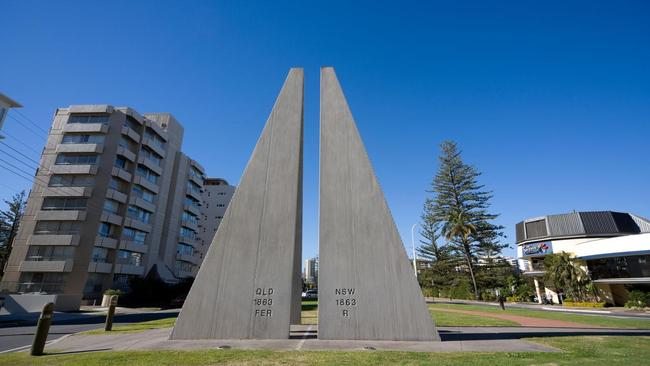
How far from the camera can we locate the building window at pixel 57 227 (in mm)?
31281

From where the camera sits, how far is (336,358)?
19.9 ft

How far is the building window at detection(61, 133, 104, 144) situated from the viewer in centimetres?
3462

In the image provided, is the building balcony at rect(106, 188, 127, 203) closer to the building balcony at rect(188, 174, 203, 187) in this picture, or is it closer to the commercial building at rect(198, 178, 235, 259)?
the building balcony at rect(188, 174, 203, 187)

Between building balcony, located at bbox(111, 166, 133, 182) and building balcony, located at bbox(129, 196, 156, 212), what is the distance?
242 cm

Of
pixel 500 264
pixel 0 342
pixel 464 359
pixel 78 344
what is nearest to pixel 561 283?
pixel 500 264

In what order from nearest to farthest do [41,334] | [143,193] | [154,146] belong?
[41,334] → [143,193] → [154,146]

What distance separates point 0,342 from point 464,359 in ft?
46.0

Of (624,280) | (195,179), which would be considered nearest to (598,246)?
(624,280)

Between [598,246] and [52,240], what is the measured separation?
5934 cm

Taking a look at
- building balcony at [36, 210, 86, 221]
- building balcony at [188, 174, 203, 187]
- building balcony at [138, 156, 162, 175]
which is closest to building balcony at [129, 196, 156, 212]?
building balcony at [138, 156, 162, 175]

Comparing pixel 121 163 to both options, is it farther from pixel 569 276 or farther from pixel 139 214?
pixel 569 276

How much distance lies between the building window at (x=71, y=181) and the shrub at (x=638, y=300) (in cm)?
5672

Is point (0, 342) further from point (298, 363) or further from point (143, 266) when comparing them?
point (143, 266)

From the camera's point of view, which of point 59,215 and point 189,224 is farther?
point 189,224
